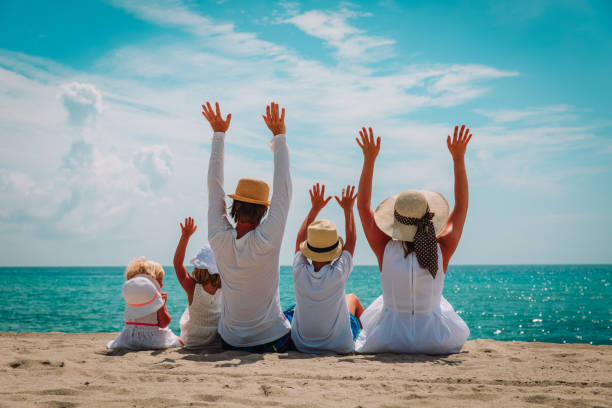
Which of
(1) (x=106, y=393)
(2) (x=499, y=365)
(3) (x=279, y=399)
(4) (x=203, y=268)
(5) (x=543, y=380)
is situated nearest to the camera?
(3) (x=279, y=399)

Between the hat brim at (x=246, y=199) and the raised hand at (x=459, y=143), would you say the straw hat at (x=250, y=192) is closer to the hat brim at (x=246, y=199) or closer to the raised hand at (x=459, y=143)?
the hat brim at (x=246, y=199)

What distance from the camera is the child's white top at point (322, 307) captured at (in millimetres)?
4758

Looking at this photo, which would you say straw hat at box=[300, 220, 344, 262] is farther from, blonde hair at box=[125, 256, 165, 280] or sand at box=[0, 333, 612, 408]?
blonde hair at box=[125, 256, 165, 280]

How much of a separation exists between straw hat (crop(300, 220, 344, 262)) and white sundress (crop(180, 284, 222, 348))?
4.40 feet

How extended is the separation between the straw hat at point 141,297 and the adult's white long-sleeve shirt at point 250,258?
91 centimetres

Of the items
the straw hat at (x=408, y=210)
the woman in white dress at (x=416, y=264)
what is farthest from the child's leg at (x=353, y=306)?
the straw hat at (x=408, y=210)

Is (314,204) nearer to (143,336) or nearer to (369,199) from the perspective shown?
(369,199)

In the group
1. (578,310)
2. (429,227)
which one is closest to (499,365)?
(429,227)

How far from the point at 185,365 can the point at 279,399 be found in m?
1.47

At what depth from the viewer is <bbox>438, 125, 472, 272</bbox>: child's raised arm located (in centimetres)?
475

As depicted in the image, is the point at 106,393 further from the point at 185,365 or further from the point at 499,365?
the point at 499,365

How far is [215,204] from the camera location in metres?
4.69

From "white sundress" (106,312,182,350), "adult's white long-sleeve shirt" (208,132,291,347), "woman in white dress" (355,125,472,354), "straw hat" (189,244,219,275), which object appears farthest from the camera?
"white sundress" (106,312,182,350)

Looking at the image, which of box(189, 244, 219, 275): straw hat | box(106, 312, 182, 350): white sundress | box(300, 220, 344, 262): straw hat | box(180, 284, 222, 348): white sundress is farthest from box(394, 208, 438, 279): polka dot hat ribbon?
box(106, 312, 182, 350): white sundress
